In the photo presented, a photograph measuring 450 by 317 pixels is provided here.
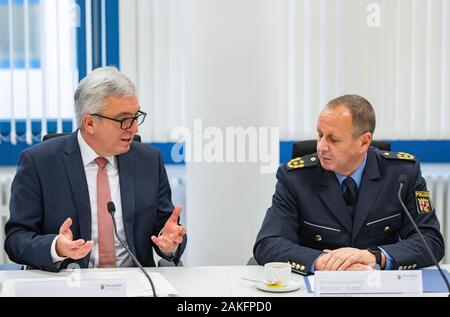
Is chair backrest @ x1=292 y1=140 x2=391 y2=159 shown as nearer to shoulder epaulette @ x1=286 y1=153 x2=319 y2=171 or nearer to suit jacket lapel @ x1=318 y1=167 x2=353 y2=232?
shoulder epaulette @ x1=286 y1=153 x2=319 y2=171

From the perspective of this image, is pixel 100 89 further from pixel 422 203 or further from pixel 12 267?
pixel 422 203

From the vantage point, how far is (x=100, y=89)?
2283 millimetres

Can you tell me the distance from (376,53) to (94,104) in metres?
1.97

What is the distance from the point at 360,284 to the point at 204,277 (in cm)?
57

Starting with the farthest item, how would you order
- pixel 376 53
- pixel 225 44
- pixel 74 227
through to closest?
pixel 376 53
pixel 225 44
pixel 74 227

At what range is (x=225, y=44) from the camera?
324 centimetres

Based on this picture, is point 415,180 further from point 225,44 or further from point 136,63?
point 136,63

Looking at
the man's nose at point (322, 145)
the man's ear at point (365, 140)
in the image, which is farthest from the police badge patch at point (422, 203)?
the man's nose at point (322, 145)

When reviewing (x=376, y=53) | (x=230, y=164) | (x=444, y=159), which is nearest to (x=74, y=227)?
(x=230, y=164)

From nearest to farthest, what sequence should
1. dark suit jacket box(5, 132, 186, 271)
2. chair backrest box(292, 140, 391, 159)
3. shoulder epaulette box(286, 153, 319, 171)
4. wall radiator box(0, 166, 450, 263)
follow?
dark suit jacket box(5, 132, 186, 271), shoulder epaulette box(286, 153, 319, 171), chair backrest box(292, 140, 391, 159), wall radiator box(0, 166, 450, 263)

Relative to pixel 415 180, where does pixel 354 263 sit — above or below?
below

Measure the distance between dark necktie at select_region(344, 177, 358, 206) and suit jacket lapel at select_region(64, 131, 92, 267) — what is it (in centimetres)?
91

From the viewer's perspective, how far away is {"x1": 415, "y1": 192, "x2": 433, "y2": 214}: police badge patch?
2.39m

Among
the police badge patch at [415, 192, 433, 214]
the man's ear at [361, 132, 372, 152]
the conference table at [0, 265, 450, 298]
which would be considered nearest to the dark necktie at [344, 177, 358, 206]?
the man's ear at [361, 132, 372, 152]
